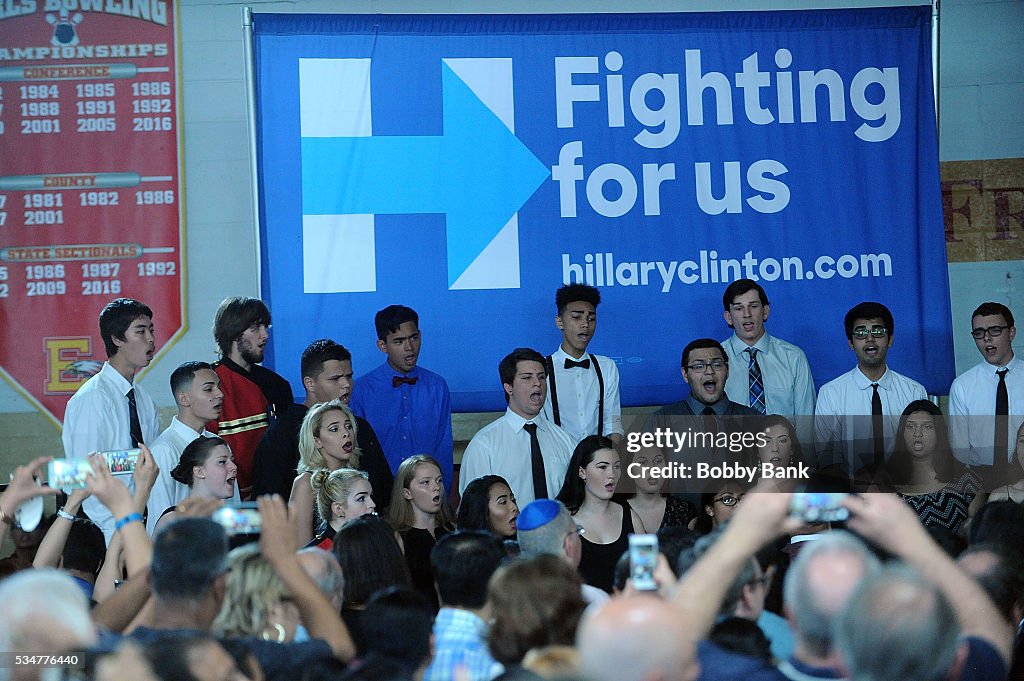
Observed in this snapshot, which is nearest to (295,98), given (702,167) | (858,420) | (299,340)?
(299,340)

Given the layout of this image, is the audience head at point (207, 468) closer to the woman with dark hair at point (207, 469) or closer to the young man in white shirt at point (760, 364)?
the woman with dark hair at point (207, 469)

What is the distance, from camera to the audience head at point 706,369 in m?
5.55

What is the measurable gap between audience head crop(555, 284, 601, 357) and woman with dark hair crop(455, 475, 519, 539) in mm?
1514

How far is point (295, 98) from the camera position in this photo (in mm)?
6152

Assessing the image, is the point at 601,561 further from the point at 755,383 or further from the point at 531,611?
the point at 531,611

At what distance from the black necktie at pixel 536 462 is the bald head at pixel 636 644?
3.59 meters

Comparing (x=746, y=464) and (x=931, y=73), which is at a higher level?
(x=931, y=73)

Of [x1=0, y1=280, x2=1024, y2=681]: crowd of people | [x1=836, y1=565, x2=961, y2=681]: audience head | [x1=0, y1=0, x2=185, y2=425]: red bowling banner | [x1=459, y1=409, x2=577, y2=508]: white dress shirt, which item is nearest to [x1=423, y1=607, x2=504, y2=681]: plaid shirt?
[x1=0, y1=280, x2=1024, y2=681]: crowd of people

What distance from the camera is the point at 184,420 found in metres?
4.95

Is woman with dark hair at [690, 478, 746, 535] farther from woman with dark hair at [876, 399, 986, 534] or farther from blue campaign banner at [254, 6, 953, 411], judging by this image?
blue campaign banner at [254, 6, 953, 411]

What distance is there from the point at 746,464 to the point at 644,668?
2047mm

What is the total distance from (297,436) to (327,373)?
0.52 metres

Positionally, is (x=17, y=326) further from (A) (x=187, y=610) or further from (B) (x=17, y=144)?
(A) (x=187, y=610)

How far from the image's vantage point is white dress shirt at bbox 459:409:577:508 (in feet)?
17.8
